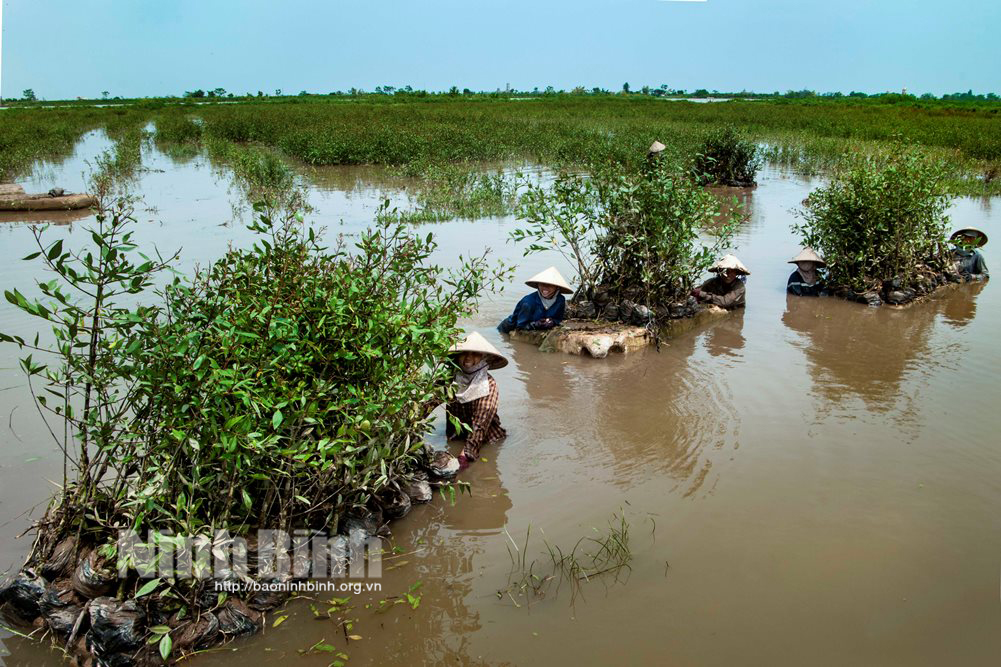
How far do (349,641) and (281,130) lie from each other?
22.6m

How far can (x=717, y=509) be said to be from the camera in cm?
437

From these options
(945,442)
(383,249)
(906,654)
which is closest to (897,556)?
(906,654)

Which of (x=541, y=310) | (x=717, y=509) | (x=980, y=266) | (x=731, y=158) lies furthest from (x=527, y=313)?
(x=731, y=158)

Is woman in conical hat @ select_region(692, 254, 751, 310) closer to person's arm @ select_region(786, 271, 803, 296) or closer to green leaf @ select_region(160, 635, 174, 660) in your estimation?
person's arm @ select_region(786, 271, 803, 296)

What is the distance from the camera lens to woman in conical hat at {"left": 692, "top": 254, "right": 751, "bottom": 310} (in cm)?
804

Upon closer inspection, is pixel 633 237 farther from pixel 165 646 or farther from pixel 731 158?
pixel 731 158

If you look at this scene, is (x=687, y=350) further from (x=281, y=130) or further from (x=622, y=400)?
(x=281, y=130)

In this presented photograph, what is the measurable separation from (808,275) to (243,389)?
7.26 metres

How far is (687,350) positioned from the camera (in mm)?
7078

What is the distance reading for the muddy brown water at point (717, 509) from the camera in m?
3.34

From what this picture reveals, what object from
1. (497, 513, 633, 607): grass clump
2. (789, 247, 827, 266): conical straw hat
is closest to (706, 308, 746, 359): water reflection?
(789, 247, 827, 266): conical straw hat

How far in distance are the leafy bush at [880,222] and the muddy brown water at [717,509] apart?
1114 mm

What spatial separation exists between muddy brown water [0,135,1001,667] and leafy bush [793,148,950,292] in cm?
→ 111

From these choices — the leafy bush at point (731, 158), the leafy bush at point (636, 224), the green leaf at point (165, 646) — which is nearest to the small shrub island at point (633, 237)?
the leafy bush at point (636, 224)
